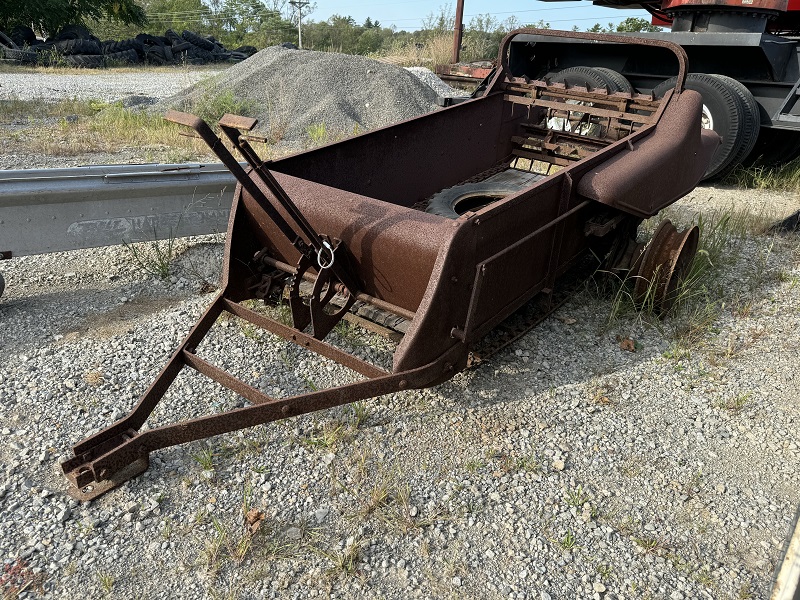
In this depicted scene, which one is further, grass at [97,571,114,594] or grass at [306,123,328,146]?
grass at [306,123,328,146]

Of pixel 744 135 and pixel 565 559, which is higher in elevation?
pixel 744 135

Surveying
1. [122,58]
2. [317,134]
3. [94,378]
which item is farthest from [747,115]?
[122,58]

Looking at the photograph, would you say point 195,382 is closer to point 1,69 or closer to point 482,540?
point 482,540

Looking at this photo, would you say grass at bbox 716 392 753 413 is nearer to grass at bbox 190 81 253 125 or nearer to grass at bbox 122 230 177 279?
grass at bbox 122 230 177 279

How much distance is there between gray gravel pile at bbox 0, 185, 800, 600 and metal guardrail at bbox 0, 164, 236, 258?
16.8 inches

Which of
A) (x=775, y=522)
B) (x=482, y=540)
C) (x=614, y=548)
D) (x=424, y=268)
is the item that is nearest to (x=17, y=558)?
(x=482, y=540)

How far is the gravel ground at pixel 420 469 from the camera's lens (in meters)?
2.23

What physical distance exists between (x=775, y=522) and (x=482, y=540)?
48.0 inches

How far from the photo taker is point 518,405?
3.12 m

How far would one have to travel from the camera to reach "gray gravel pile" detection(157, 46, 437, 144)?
8.91 metres

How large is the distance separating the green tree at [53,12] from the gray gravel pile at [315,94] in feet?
48.8

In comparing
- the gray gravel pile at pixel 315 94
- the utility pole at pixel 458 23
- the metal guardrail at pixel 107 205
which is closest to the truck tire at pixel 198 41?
the utility pole at pixel 458 23

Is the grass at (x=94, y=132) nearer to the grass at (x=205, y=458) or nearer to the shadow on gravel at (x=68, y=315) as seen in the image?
the shadow on gravel at (x=68, y=315)

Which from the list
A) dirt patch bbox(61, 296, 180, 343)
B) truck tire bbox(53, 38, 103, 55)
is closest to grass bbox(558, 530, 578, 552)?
dirt patch bbox(61, 296, 180, 343)
